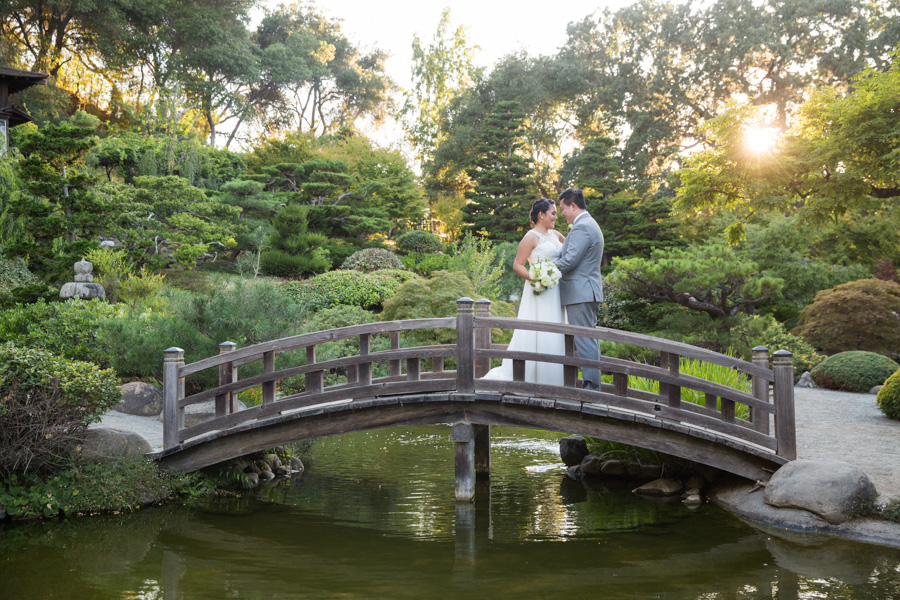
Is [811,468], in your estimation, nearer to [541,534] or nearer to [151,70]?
[541,534]

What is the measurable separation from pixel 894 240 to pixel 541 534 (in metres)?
17.3

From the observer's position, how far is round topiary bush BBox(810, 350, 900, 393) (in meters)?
12.8

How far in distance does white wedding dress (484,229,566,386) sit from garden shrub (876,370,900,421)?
5054 mm

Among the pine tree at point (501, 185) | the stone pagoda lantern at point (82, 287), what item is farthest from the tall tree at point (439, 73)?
the stone pagoda lantern at point (82, 287)

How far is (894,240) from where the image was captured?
1945 cm

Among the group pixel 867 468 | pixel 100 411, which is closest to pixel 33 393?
pixel 100 411

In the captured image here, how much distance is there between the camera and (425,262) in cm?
2225

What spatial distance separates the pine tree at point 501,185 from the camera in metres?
25.7

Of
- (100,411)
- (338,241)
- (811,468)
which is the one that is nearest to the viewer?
(811,468)

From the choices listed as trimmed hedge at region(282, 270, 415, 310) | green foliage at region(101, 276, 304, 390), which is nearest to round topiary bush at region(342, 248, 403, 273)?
trimmed hedge at region(282, 270, 415, 310)

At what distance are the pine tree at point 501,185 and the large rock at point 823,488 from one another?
1910 cm

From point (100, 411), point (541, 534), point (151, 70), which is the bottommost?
point (541, 534)

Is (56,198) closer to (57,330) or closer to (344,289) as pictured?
(57,330)

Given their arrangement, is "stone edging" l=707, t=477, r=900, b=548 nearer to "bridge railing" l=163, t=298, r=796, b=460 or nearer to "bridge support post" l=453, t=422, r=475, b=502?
"bridge railing" l=163, t=298, r=796, b=460
